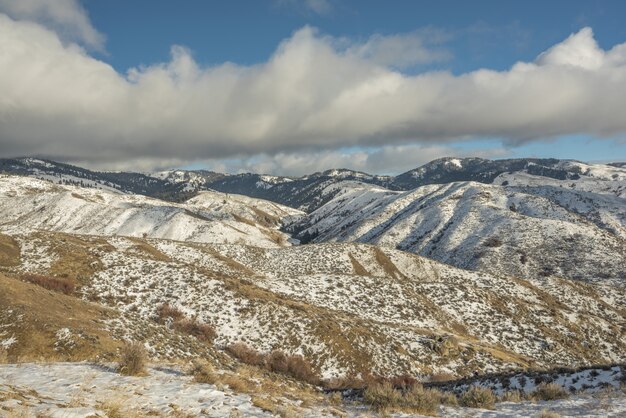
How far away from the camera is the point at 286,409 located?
39.2 feet

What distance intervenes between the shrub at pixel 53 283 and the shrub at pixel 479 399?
33.5m

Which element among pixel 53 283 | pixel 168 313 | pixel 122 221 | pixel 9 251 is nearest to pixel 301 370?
pixel 168 313

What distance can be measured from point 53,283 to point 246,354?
19.2m

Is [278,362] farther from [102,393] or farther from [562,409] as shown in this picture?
[562,409]

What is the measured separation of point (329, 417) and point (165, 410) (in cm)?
485

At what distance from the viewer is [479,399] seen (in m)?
14.1

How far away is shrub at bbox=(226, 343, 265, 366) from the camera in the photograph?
28.4m

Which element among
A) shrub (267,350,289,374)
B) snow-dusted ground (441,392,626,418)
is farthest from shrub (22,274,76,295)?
snow-dusted ground (441,392,626,418)

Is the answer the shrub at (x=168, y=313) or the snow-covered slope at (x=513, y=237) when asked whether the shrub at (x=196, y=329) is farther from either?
the snow-covered slope at (x=513, y=237)

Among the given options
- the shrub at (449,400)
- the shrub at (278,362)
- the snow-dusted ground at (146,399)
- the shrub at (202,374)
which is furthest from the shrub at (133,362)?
the shrub at (278,362)

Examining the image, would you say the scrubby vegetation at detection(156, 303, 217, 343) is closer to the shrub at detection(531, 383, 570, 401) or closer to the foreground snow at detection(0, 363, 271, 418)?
the foreground snow at detection(0, 363, 271, 418)

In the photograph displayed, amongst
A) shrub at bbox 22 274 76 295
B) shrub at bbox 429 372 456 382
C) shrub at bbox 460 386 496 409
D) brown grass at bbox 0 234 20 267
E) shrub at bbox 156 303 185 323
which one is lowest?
shrub at bbox 429 372 456 382

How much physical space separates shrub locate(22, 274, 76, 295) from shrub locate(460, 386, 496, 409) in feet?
110

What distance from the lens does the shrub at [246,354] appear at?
2841 centimetres
